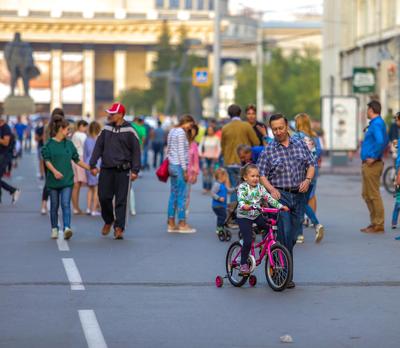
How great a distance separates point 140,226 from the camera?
1922 cm

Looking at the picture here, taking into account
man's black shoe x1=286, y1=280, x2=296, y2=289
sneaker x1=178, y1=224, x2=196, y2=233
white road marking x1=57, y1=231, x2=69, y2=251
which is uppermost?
man's black shoe x1=286, y1=280, x2=296, y2=289

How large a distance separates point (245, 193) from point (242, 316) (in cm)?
187

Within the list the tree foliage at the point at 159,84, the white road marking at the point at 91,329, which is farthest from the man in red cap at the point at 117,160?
the tree foliage at the point at 159,84

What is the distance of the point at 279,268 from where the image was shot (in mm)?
11766

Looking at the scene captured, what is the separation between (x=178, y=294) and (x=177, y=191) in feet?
21.0

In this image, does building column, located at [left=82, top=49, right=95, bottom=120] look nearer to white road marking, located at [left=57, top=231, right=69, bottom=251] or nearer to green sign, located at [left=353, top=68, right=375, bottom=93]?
green sign, located at [left=353, top=68, right=375, bottom=93]

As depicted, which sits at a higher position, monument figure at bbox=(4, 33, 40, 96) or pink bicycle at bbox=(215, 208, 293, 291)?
monument figure at bbox=(4, 33, 40, 96)

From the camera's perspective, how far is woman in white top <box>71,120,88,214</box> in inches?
847

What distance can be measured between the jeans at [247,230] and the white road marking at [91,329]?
1.85 m

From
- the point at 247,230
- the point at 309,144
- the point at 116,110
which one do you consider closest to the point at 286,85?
the point at 309,144

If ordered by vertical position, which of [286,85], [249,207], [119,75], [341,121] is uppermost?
[119,75]

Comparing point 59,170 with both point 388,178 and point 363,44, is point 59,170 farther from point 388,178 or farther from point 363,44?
point 363,44

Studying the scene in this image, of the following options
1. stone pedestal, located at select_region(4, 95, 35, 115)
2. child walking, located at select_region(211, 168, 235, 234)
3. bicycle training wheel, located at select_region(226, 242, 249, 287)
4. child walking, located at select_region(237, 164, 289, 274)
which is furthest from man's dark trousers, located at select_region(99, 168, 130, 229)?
stone pedestal, located at select_region(4, 95, 35, 115)

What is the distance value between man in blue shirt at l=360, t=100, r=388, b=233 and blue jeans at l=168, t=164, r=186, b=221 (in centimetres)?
231
